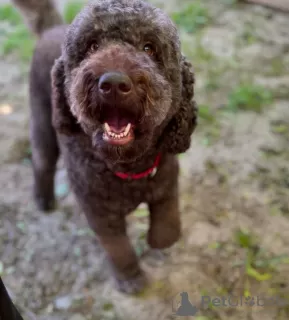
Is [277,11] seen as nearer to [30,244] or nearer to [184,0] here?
[184,0]

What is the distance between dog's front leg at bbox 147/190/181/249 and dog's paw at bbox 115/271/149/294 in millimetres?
202

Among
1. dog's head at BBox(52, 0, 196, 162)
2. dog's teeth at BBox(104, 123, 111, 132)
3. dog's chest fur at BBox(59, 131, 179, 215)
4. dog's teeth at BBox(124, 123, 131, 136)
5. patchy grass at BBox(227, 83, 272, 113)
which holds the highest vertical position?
dog's head at BBox(52, 0, 196, 162)

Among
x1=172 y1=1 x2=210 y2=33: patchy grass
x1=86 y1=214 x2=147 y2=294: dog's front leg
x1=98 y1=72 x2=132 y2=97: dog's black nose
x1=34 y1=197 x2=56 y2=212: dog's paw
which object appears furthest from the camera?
x1=172 y1=1 x2=210 y2=33: patchy grass

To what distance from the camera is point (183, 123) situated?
175 cm

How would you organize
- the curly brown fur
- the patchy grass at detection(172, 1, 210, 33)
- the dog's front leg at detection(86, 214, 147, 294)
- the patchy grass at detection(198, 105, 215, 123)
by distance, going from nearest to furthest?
the curly brown fur → the dog's front leg at detection(86, 214, 147, 294) → the patchy grass at detection(198, 105, 215, 123) → the patchy grass at detection(172, 1, 210, 33)

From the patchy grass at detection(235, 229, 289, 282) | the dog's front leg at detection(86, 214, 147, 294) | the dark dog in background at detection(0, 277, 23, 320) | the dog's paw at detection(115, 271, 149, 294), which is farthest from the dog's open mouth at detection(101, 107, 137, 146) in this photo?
the patchy grass at detection(235, 229, 289, 282)

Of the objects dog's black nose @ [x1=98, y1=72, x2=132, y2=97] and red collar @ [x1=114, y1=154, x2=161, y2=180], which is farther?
red collar @ [x1=114, y1=154, x2=161, y2=180]

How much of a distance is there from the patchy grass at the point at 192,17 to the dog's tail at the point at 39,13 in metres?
1.83

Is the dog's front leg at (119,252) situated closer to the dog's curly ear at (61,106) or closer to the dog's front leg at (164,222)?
the dog's front leg at (164,222)

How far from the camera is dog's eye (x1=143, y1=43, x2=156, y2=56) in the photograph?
1561mm

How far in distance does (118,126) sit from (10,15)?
3.54 metres

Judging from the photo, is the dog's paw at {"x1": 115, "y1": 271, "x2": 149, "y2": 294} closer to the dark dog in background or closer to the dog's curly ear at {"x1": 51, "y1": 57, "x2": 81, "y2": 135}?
the dark dog in background

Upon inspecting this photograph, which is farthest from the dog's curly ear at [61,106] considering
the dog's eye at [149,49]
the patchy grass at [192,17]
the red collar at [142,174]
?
the patchy grass at [192,17]

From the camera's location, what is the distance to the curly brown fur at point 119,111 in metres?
1.46
